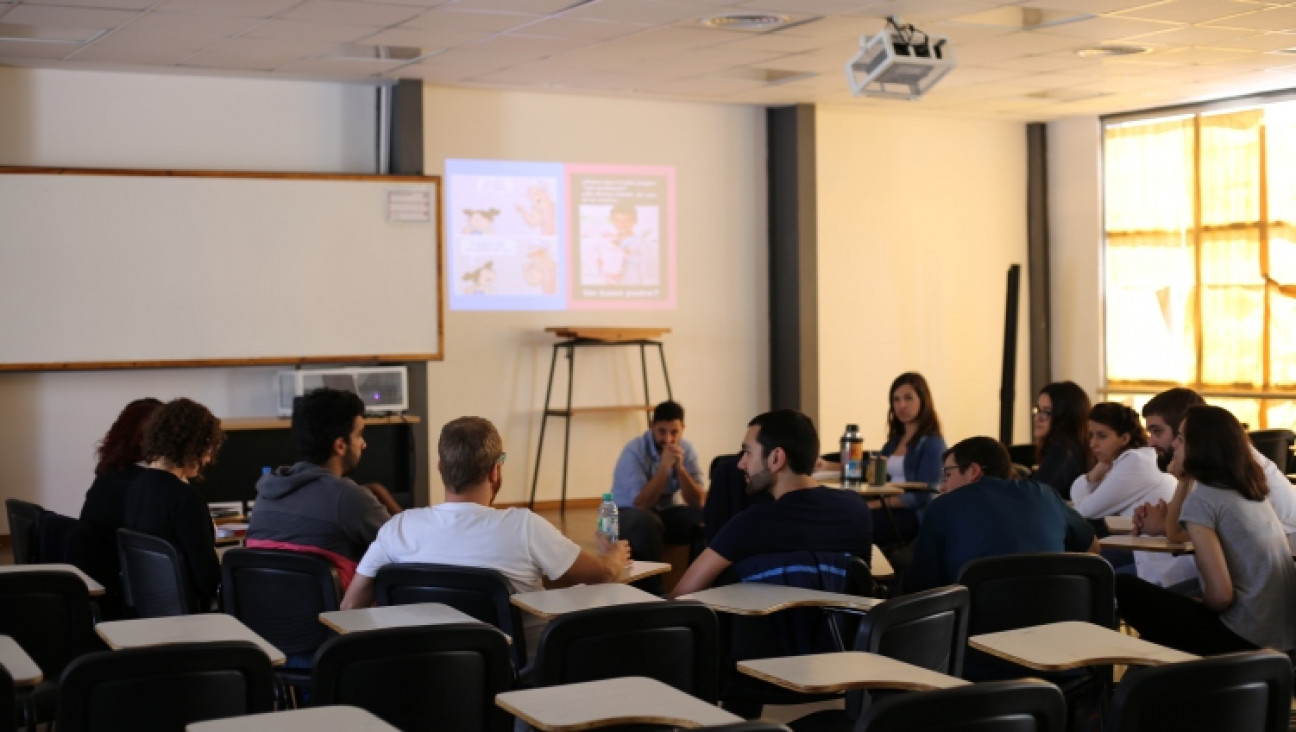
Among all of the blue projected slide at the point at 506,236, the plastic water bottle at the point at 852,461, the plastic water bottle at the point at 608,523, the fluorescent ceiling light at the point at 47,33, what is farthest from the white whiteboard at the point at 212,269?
the plastic water bottle at the point at 608,523

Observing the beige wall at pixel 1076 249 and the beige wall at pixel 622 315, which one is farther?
the beige wall at pixel 1076 249

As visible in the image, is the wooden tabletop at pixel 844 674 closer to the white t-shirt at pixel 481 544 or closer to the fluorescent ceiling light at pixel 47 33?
the white t-shirt at pixel 481 544

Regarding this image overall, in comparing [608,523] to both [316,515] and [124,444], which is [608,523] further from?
[124,444]

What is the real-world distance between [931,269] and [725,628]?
27.6 feet

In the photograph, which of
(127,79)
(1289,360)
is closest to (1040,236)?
(1289,360)

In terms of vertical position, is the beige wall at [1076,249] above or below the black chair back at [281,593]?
above

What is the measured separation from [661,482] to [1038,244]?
6382 mm

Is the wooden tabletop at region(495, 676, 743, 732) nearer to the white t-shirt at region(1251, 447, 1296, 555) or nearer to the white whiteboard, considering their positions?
the white t-shirt at region(1251, 447, 1296, 555)

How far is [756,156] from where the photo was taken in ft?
38.5

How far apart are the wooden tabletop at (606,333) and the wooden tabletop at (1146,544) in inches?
222

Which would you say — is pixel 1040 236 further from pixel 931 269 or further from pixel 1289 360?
pixel 1289 360

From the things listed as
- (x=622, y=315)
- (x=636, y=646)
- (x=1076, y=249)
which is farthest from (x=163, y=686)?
(x=1076, y=249)

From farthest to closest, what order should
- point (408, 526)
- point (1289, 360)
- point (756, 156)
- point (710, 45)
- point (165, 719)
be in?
point (756, 156), point (1289, 360), point (710, 45), point (408, 526), point (165, 719)

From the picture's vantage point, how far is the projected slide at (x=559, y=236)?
10.6 m
